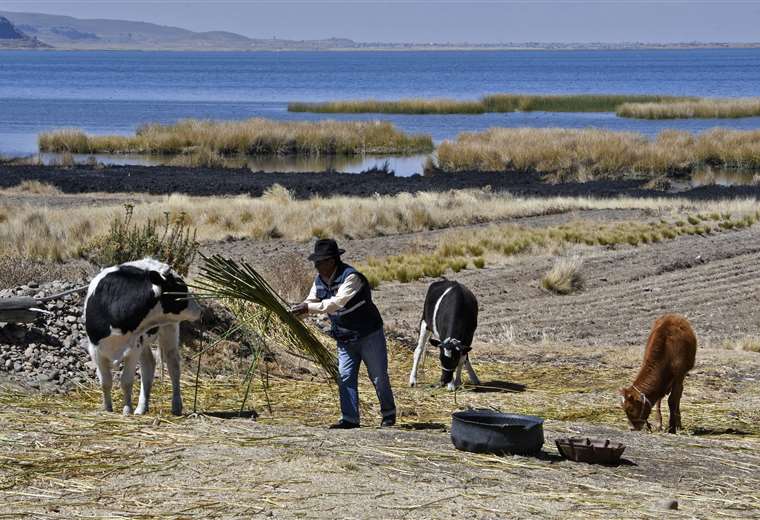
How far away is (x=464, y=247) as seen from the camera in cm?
2619

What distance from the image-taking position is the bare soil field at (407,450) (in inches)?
293

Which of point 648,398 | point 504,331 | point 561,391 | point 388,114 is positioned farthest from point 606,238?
point 388,114

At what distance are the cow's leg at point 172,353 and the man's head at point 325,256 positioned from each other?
5.53 feet

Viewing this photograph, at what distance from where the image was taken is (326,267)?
1033 cm

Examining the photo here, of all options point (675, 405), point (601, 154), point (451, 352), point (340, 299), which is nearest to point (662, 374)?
point (675, 405)

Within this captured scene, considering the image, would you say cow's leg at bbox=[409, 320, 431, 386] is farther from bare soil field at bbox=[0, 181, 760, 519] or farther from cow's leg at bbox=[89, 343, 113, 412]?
cow's leg at bbox=[89, 343, 113, 412]

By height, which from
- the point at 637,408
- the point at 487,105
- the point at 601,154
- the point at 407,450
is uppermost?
the point at 487,105

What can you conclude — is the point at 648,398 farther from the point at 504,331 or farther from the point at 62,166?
the point at 62,166

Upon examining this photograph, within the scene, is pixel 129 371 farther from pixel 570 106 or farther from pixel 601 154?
pixel 570 106

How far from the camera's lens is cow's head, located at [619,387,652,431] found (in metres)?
11.5

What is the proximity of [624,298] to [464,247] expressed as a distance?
5657 millimetres

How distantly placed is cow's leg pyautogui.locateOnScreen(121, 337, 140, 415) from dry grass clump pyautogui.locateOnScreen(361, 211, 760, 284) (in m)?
11.4

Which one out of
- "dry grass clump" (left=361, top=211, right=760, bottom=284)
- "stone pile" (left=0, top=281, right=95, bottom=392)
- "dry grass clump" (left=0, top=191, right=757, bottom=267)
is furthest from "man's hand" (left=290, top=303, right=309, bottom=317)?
"dry grass clump" (left=0, top=191, right=757, bottom=267)

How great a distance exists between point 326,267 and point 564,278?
42.0ft
